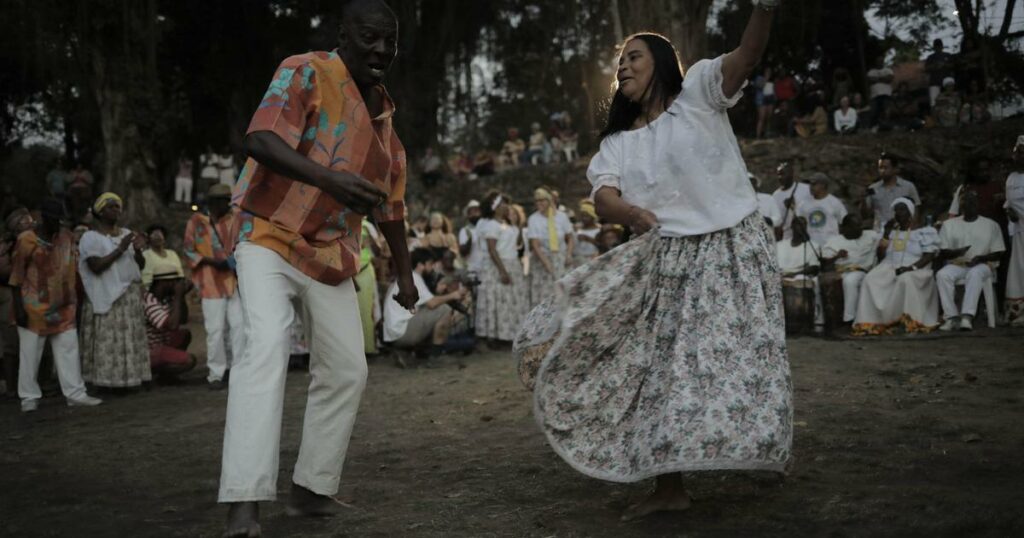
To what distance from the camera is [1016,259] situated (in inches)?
440

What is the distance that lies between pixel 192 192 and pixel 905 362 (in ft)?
77.6

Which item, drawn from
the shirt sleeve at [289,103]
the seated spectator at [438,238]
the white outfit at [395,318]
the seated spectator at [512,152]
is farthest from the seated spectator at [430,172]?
the shirt sleeve at [289,103]

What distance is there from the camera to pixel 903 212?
38.6ft

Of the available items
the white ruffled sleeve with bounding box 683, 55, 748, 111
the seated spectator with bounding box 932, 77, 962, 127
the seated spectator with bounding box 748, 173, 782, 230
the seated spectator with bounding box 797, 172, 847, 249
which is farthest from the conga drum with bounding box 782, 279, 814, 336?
the seated spectator with bounding box 932, 77, 962, 127

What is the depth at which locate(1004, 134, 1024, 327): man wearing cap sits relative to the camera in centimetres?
1115

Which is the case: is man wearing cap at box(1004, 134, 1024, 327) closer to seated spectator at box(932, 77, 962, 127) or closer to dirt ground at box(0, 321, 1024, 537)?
dirt ground at box(0, 321, 1024, 537)

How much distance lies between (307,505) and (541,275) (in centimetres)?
925

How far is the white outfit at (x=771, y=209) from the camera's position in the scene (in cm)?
1283

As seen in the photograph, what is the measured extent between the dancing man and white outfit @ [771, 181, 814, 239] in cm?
913

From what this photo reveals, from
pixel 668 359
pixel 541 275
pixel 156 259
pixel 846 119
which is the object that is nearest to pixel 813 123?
pixel 846 119

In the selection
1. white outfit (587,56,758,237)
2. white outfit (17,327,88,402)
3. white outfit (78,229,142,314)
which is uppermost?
white outfit (587,56,758,237)

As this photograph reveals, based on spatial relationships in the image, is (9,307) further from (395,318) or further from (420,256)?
(420,256)

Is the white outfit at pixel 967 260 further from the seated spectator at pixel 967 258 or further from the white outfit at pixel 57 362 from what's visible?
the white outfit at pixel 57 362

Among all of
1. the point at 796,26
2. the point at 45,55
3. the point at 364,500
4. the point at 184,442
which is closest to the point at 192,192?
the point at 45,55
